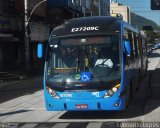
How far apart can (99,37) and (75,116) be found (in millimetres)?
2272

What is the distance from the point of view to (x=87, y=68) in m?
13.4

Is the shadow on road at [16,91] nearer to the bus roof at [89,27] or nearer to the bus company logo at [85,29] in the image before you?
the bus roof at [89,27]

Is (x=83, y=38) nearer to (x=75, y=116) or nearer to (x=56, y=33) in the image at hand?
(x=56, y=33)

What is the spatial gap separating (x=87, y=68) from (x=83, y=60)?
28cm

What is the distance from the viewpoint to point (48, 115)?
46.0ft

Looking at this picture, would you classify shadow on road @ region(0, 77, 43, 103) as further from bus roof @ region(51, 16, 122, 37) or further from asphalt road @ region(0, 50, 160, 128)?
bus roof @ region(51, 16, 122, 37)

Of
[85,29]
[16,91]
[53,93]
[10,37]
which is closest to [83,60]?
[85,29]

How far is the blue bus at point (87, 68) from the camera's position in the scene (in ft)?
42.7

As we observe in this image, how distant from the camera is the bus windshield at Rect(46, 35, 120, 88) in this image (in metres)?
13.2

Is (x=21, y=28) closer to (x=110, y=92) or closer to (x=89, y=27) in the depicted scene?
(x=89, y=27)

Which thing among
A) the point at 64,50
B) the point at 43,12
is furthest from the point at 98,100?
the point at 43,12

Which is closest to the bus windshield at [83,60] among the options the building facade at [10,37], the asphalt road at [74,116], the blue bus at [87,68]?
the blue bus at [87,68]

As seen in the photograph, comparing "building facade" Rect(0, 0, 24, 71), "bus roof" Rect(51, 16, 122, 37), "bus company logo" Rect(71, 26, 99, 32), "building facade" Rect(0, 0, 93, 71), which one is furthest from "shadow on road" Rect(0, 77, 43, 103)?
"building facade" Rect(0, 0, 24, 71)

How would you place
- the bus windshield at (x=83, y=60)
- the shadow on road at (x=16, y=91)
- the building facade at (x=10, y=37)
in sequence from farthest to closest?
the building facade at (x=10, y=37), the shadow on road at (x=16, y=91), the bus windshield at (x=83, y=60)
